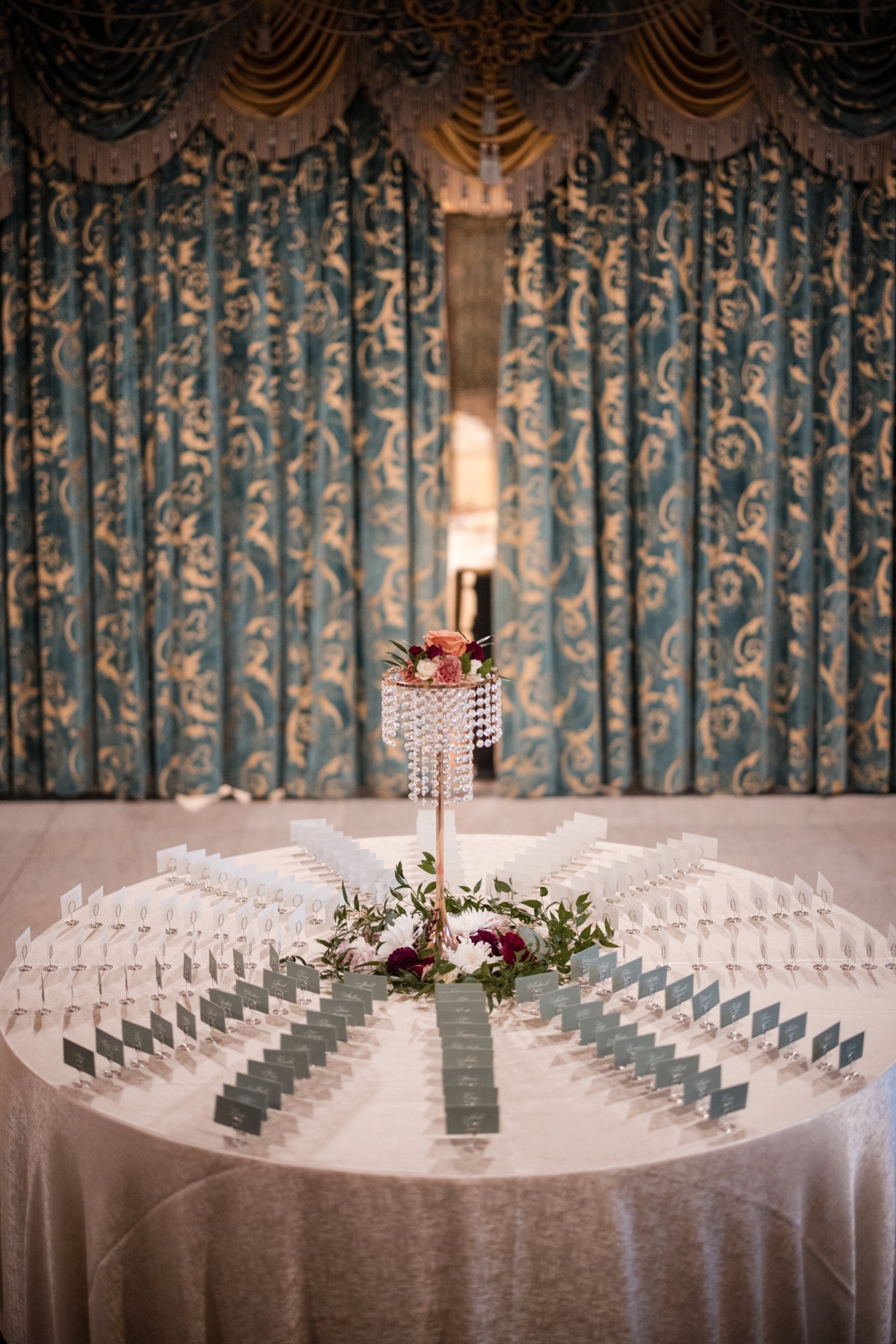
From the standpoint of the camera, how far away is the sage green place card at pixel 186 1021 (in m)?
1.75

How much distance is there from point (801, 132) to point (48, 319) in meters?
2.87

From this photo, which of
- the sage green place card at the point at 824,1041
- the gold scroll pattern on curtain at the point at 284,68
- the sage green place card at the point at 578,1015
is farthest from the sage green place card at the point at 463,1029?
the gold scroll pattern on curtain at the point at 284,68

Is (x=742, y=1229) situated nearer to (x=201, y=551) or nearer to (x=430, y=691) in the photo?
(x=430, y=691)

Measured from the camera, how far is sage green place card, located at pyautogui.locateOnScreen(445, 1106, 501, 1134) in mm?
1533

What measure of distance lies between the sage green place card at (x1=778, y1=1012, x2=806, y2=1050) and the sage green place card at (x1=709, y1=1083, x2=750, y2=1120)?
0.60 ft

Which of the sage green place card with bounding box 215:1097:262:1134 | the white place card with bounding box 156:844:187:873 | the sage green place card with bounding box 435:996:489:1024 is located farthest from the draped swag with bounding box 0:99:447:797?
the sage green place card with bounding box 215:1097:262:1134

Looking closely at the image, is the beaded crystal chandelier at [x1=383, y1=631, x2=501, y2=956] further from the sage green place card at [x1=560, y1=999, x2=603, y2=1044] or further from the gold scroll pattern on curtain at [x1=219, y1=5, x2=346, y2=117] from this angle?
the gold scroll pattern on curtain at [x1=219, y1=5, x2=346, y2=117]

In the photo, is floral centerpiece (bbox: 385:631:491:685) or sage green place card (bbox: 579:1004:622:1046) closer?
sage green place card (bbox: 579:1004:622:1046)

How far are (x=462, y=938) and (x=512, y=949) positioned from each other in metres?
0.11

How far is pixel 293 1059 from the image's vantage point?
1.64 meters

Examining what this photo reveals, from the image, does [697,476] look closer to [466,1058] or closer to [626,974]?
[626,974]

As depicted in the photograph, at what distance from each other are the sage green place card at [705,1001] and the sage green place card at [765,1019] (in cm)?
7

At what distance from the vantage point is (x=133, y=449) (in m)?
4.72

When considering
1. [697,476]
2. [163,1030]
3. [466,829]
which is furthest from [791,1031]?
[697,476]
